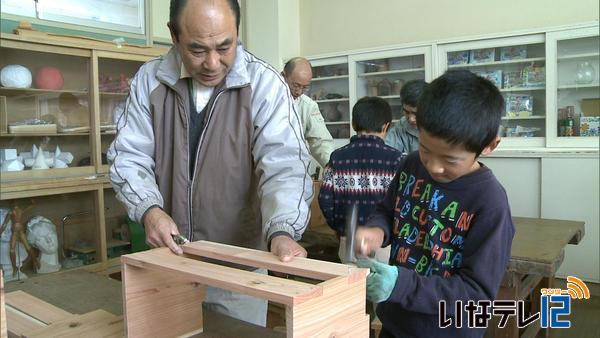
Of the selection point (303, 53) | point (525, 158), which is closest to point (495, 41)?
point (525, 158)

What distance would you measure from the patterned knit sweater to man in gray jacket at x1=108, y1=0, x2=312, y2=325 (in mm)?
986

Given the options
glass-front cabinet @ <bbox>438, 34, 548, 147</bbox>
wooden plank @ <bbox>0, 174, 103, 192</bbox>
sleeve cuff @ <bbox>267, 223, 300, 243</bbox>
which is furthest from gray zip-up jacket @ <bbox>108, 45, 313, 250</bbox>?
glass-front cabinet @ <bbox>438, 34, 548, 147</bbox>

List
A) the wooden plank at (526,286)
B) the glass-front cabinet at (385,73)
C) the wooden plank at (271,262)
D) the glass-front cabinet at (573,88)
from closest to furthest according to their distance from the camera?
the wooden plank at (271,262)
the wooden plank at (526,286)
the glass-front cabinet at (573,88)
the glass-front cabinet at (385,73)

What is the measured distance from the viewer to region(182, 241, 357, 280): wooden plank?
91 cm

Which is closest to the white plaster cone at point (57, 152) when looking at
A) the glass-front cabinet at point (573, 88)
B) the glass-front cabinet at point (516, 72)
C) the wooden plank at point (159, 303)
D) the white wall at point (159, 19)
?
the white wall at point (159, 19)

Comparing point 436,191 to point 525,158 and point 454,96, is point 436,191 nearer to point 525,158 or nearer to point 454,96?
point 454,96

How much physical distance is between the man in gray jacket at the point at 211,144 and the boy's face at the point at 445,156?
356 mm

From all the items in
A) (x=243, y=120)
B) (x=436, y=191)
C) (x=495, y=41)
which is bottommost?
(x=436, y=191)

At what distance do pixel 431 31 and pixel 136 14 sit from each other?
2687 millimetres

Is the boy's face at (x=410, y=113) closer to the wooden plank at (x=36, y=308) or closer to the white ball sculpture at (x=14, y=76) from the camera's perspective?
the wooden plank at (x=36, y=308)

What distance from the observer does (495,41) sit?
4.29m

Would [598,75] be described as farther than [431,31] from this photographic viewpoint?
No

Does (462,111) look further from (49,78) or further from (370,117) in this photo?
(49,78)

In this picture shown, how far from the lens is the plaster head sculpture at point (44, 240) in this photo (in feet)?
11.7
